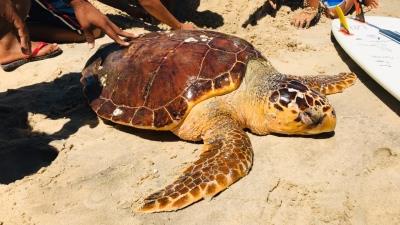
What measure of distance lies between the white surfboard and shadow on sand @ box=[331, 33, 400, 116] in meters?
0.11

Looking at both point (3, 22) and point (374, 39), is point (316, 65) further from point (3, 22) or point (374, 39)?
point (3, 22)

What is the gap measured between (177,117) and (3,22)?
3.69 ft

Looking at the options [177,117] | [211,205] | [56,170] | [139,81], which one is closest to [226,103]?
[177,117]

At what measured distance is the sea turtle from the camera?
230 centimetres

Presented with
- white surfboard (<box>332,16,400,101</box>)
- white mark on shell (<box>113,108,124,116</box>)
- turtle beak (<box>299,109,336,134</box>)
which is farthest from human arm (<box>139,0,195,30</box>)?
turtle beak (<box>299,109,336,134</box>)

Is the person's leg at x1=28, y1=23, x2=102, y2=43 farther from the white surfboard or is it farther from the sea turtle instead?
the white surfboard

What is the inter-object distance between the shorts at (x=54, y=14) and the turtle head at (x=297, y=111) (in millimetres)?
1917

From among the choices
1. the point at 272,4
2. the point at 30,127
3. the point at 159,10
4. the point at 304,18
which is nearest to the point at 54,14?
the point at 159,10

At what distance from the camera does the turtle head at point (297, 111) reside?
229cm

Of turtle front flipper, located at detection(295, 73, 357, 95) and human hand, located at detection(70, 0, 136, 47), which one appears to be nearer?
human hand, located at detection(70, 0, 136, 47)

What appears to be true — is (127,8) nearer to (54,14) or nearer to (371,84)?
(54,14)

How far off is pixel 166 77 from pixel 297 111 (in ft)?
2.63

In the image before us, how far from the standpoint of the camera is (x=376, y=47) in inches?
127

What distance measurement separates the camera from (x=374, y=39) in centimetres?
339
